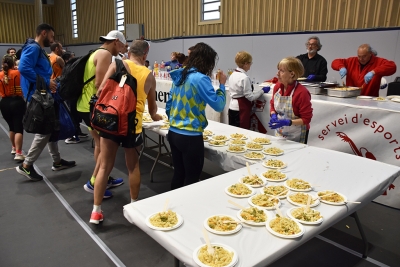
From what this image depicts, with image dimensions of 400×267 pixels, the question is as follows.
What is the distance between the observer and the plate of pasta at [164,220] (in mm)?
1253

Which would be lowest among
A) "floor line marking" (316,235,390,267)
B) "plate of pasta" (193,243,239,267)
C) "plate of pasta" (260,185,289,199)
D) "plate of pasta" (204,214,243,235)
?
"floor line marking" (316,235,390,267)

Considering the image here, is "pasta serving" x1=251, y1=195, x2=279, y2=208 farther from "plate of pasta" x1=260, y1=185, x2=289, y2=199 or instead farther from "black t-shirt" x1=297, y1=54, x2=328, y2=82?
"black t-shirt" x1=297, y1=54, x2=328, y2=82

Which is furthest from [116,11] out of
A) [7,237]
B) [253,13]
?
[7,237]

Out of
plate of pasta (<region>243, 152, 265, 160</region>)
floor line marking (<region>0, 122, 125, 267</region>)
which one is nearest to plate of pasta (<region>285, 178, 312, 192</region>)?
plate of pasta (<region>243, 152, 265, 160</region>)

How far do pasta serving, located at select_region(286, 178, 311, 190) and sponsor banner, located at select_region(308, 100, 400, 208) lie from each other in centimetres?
153

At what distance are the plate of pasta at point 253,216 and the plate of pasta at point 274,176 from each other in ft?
1.28

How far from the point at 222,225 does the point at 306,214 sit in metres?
0.39

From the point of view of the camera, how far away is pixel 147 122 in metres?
3.22

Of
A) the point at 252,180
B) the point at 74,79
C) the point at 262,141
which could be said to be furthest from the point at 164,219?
the point at 74,79

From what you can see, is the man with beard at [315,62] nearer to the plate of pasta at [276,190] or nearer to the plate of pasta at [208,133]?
the plate of pasta at [208,133]

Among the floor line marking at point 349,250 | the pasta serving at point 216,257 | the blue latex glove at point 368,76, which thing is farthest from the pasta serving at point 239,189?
the blue latex glove at point 368,76

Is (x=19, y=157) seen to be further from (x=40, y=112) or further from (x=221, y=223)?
(x=221, y=223)

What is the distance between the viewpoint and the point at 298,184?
165 centimetres

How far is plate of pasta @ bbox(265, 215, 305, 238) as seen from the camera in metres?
1.21
